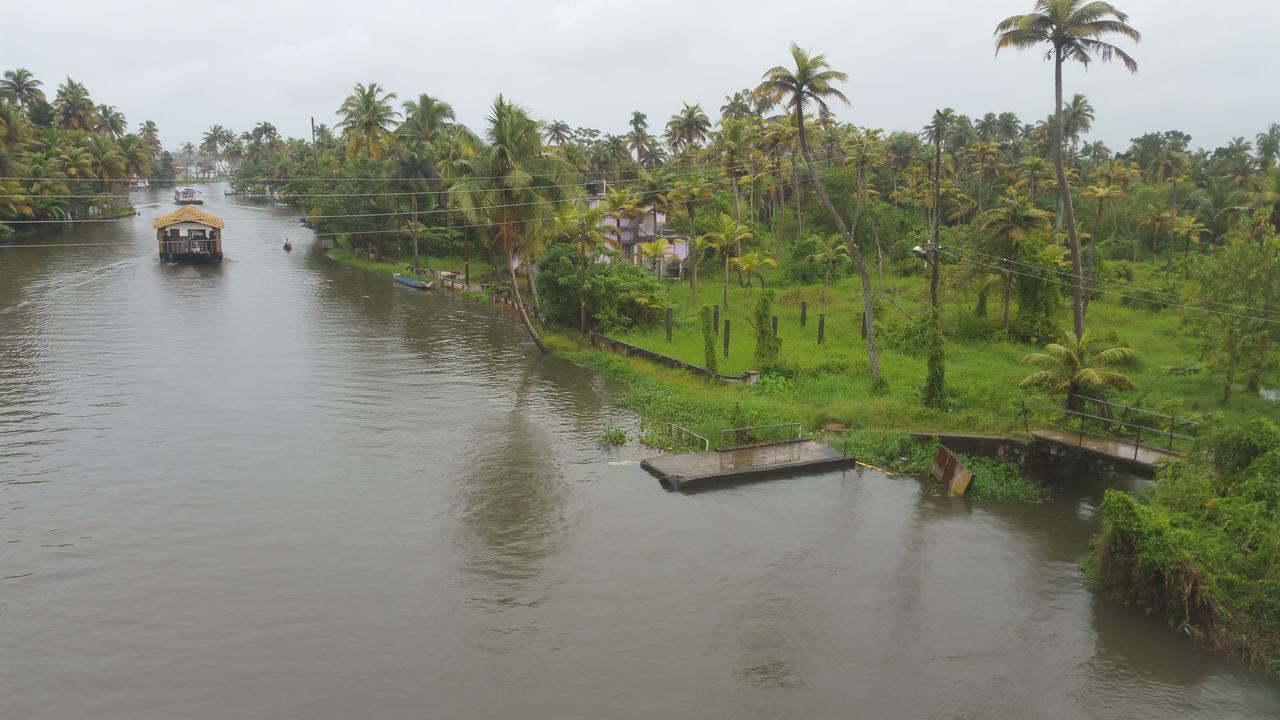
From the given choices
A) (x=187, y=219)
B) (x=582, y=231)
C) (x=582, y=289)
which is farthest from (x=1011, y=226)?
(x=187, y=219)

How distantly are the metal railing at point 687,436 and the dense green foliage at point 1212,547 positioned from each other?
434 inches

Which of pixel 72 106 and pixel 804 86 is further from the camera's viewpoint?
pixel 72 106

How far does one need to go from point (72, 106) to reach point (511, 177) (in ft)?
302

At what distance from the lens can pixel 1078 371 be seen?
2409cm

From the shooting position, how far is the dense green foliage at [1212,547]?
15.2m

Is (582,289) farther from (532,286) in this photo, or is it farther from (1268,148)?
(1268,148)

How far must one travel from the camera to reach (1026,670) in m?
14.9

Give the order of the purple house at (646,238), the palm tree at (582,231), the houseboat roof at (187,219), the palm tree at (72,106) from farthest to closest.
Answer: the palm tree at (72,106) < the houseboat roof at (187,219) < the purple house at (646,238) < the palm tree at (582,231)

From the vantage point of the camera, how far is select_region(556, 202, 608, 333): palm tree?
39688mm

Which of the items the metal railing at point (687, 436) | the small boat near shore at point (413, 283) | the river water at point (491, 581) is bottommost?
the river water at point (491, 581)

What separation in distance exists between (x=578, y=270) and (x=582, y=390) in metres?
10.0

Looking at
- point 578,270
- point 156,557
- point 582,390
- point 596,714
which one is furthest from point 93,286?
point 596,714

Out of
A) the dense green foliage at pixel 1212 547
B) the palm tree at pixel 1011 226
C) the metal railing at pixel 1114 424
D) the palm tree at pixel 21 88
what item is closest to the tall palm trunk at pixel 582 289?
the palm tree at pixel 1011 226

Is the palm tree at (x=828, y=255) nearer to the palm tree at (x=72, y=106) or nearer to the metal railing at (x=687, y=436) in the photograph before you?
the metal railing at (x=687, y=436)
